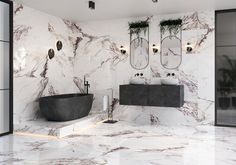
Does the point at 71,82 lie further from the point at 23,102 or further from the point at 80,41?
the point at 23,102

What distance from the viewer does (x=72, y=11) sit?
5.78 meters

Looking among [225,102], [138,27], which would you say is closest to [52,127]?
[138,27]

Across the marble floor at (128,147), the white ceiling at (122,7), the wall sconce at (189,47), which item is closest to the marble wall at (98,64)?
the wall sconce at (189,47)

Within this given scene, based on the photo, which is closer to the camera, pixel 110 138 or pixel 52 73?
pixel 110 138

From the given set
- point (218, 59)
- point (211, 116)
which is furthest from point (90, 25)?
point (211, 116)

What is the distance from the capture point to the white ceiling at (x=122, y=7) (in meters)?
4.99

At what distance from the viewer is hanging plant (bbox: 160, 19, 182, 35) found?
19.0 ft

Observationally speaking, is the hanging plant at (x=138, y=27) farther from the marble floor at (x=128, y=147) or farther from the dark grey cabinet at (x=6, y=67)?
the dark grey cabinet at (x=6, y=67)

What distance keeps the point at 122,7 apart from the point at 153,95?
212cm

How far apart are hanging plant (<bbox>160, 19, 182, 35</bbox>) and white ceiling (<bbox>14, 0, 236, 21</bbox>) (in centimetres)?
23

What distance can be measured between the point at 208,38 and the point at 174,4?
1.21 metres

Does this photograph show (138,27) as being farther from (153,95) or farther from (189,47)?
(153,95)

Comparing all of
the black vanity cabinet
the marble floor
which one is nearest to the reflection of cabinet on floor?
the marble floor

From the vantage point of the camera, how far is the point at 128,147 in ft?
13.1
